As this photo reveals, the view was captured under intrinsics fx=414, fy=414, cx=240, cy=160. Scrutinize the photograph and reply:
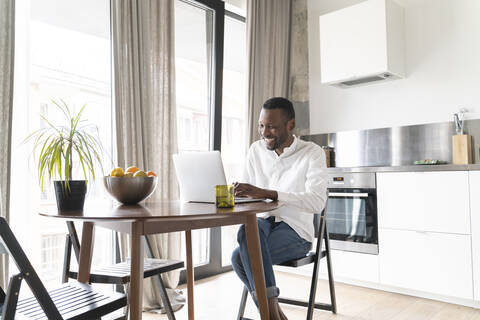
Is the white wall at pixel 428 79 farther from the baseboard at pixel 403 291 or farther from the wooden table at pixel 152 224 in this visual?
the wooden table at pixel 152 224

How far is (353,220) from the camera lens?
314cm

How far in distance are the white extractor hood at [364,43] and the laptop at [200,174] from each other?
193cm

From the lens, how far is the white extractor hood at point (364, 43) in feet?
10.5

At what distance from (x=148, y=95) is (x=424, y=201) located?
199 cm

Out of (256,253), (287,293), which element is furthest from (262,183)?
(287,293)

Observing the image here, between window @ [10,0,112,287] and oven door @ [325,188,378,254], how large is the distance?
170 centimetres

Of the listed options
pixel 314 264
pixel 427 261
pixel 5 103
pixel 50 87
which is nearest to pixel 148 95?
pixel 50 87

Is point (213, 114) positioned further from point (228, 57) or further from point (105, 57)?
point (105, 57)

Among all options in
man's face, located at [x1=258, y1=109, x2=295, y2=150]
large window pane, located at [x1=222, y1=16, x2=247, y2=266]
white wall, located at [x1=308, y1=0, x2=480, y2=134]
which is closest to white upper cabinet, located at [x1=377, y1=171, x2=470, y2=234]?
white wall, located at [x1=308, y1=0, x2=480, y2=134]

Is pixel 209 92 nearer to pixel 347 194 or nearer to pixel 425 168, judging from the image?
pixel 347 194

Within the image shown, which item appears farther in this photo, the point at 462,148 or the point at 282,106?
the point at 462,148

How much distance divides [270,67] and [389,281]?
6.92ft

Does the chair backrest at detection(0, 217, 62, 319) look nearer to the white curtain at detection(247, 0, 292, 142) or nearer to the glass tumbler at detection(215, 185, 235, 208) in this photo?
the glass tumbler at detection(215, 185, 235, 208)

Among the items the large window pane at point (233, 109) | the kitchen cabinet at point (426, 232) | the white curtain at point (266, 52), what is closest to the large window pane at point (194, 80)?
the large window pane at point (233, 109)
